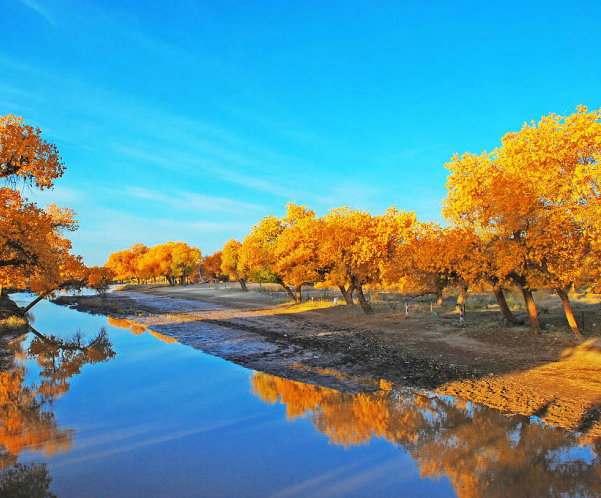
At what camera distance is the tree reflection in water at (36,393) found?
922 centimetres

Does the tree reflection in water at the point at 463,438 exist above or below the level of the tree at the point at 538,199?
below

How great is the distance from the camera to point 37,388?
14.8 m

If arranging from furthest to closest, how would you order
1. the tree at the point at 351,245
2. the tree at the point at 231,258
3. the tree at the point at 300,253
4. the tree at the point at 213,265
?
the tree at the point at 213,265 → the tree at the point at 231,258 → the tree at the point at 300,253 → the tree at the point at 351,245

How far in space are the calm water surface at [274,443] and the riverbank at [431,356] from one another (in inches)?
49.1

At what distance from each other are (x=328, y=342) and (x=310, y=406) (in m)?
10.2

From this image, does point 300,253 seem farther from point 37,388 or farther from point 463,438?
point 463,438

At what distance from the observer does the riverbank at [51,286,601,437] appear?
1196cm

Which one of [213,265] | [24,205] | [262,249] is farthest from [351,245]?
[213,265]

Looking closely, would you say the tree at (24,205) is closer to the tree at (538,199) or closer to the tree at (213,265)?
the tree at (538,199)

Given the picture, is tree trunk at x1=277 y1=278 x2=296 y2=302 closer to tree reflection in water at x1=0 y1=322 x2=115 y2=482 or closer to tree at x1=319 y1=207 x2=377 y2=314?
tree at x1=319 y1=207 x2=377 y2=314

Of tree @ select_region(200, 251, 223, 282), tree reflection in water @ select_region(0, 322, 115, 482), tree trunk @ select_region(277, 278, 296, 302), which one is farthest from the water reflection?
tree @ select_region(200, 251, 223, 282)

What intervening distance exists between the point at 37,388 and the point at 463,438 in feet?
48.6

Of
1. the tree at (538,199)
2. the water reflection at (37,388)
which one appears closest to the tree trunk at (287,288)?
the water reflection at (37,388)

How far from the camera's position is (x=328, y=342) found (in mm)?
22062
